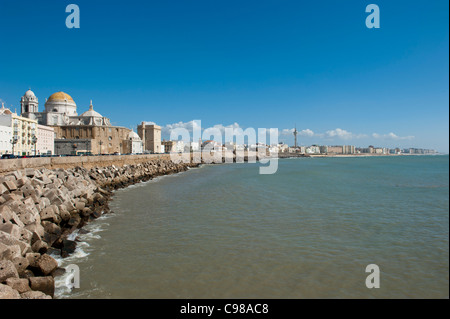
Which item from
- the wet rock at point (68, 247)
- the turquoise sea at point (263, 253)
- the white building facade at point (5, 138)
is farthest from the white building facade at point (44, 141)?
the wet rock at point (68, 247)

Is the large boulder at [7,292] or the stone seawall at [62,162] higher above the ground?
the stone seawall at [62,162]

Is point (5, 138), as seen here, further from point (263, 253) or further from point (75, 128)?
point (263, 253)

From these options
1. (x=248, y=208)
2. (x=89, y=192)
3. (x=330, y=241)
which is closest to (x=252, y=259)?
(x=330, y=241)

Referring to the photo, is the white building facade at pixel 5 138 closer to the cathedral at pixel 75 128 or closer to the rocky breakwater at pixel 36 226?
the cathedral at pixel 75 128

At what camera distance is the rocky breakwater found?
18.2 feet

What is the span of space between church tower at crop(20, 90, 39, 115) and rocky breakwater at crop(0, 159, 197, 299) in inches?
2229

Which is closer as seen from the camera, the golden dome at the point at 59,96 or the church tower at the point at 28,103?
the church tower at the point at 28,103

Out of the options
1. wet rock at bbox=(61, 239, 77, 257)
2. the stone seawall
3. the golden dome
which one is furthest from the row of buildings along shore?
wet rock at bbox=(61, 239, 77, 257)

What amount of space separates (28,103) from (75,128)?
1375cm

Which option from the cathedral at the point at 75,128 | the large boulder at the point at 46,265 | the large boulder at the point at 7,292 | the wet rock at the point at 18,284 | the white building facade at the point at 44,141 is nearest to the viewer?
the large boulder at the point at 7,292

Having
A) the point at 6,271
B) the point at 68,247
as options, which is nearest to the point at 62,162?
the point at 68,247

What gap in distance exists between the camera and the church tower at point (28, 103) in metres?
61.6

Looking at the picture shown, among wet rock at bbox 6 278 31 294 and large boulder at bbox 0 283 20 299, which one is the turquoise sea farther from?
large boulder at bbox 0 283 20 299

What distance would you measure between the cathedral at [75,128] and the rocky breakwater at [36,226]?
1648 inches
